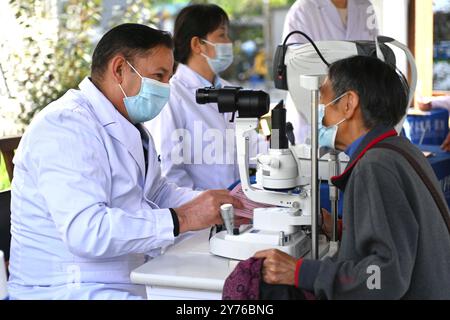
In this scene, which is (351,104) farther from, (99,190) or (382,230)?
(99,190)

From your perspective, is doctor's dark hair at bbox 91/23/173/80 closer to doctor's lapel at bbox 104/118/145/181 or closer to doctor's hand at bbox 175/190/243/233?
doctor's lapel at bbox 104/118/145/181

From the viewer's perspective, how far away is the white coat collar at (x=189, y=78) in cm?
293

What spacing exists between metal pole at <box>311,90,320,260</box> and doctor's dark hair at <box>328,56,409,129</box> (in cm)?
19

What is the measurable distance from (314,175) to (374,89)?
28 cm

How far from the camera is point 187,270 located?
1608 millimetres

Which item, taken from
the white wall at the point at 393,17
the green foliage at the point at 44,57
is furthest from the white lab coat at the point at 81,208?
the white wall at the point at 393,17

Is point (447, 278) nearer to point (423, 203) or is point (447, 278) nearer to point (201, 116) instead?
point (423, 203)

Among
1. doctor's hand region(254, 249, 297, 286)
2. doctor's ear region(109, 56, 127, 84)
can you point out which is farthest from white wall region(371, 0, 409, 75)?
doctor's hand region(254, 249, 297, 286)

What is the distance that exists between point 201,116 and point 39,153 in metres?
1.19

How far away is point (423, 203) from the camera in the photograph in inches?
57.6

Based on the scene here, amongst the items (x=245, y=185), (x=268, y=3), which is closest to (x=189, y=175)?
(x=245, y=185)

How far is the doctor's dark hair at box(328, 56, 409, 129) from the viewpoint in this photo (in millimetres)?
1625

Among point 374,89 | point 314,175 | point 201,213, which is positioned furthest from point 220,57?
point 314,175

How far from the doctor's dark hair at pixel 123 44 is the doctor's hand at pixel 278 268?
77cm
